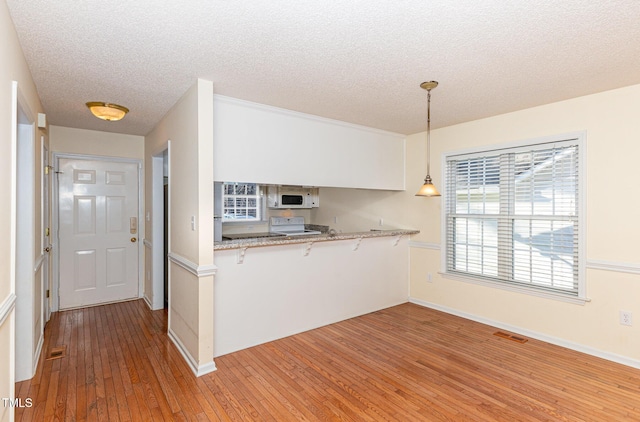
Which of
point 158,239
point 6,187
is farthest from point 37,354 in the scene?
point 6,187

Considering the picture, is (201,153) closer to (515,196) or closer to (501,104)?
(501,104)

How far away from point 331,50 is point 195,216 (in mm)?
1727

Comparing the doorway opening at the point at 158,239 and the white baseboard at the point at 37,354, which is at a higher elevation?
the doorway opening at the point at 158,239

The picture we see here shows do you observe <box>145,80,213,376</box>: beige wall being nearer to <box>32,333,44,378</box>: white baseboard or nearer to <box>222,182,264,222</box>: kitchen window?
<box>32,333,44,378</box>: white baseboard

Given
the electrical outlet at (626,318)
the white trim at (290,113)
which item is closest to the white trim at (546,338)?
the electrical outlet at (626,318)

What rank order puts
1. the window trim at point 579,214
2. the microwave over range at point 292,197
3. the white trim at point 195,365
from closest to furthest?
1. the white trim at point 195,365
2. the window trim at point 579,214
3. the microwave over range at point 292,197

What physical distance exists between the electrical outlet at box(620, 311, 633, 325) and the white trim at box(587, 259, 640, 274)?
1.21 feet

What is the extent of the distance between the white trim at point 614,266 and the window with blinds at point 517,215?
0.13 metres

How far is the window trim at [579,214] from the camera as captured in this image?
10.6ft

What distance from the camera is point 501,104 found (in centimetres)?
343

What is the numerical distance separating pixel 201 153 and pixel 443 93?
2.22 metres

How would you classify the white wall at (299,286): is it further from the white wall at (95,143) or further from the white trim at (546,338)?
the white wall at (95,143)

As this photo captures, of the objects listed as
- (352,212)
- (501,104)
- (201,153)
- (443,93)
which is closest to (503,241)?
(501,104)

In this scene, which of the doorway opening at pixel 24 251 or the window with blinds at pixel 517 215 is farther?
the window with blinds at pixel 517 215
